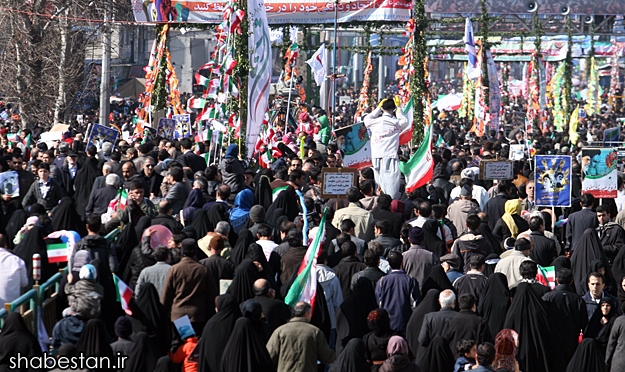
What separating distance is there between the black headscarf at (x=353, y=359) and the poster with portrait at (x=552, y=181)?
6537 mm

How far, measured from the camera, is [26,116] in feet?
97.8

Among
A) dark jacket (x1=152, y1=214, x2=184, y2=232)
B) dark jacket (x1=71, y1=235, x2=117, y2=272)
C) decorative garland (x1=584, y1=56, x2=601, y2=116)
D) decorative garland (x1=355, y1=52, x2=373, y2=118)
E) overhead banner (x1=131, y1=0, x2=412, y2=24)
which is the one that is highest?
overhead banner (x1=131, y1=0, x2=412, y2=24)

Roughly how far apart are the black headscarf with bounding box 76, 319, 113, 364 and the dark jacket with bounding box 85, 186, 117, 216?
5.16m

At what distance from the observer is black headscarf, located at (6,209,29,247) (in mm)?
11633

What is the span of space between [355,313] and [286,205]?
12.9 ft

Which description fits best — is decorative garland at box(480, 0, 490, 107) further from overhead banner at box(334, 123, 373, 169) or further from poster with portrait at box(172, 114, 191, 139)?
overhead banner at box(334, 123, 373, 169)

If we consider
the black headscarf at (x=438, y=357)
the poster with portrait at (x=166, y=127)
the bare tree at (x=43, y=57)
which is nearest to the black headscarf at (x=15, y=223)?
the black headscarf at (x=438, y=357)

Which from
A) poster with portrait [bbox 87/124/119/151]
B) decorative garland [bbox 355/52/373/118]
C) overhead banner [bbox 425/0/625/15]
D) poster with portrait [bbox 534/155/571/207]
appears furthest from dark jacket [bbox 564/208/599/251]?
overhead banner [bbox 425/0/625/15]

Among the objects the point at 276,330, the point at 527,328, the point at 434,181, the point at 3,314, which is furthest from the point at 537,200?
the point at 3,314

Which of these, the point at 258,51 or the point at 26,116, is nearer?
the point at 258,51

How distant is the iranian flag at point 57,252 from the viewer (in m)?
10.0

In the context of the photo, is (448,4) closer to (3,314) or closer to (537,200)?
(537,200)

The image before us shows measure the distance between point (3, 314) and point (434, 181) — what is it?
9.01 meters

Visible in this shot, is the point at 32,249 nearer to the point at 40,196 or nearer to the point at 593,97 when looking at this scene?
the point at 40,196
